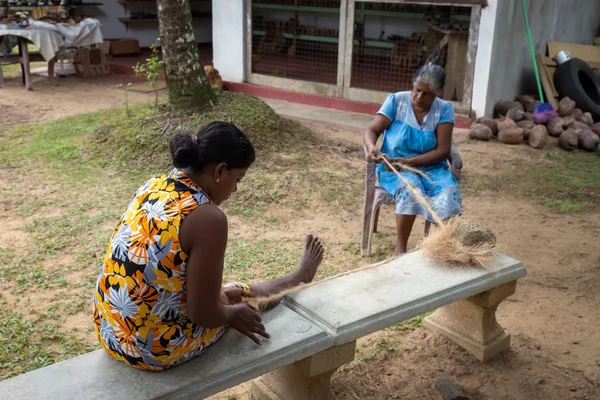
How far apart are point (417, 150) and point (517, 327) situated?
52.8 inches

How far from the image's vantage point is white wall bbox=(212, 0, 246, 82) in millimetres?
9773

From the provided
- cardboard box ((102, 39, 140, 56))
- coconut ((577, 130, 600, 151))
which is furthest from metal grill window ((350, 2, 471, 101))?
cardboard box ((102, 39, 140, 56))

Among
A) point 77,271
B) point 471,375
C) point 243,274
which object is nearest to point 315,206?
point 243,274

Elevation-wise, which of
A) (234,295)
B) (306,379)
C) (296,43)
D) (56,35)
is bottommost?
(306,379)

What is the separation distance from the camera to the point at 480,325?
3193 mm

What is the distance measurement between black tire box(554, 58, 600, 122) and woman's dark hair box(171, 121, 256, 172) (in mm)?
7386

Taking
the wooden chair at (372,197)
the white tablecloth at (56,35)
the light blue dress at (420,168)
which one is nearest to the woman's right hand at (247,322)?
the light blue dress at (420,168)

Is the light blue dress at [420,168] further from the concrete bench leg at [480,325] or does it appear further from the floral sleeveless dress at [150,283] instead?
the floral sleeveless dress at [150,283]

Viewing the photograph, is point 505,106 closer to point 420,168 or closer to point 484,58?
point 484,58

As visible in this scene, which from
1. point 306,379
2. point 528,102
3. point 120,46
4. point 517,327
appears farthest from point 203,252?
point 120,46

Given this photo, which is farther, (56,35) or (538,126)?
(56,35)

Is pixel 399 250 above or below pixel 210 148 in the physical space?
below

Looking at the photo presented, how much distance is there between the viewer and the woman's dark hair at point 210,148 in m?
2.04

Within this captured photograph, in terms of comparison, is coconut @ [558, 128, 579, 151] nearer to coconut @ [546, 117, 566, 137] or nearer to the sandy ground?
coconut @ [546, 117, 566, 137]
